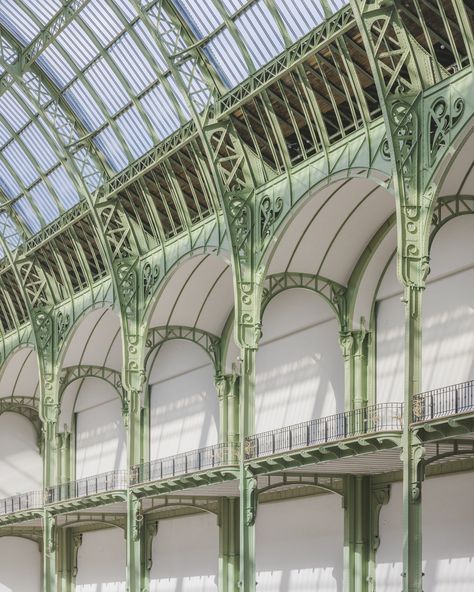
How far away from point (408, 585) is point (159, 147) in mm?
22131

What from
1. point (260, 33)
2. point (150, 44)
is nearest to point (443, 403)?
point (260, 33)

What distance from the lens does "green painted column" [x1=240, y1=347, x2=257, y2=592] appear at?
41.9 m

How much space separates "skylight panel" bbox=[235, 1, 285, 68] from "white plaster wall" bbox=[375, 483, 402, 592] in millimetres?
16059

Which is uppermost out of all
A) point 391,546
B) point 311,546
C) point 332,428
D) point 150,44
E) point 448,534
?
point 150,44

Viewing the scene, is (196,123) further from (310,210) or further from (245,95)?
(310,210)

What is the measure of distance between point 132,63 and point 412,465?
21.7 meters

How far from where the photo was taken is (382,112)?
1447 inches

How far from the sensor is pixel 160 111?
4838cm

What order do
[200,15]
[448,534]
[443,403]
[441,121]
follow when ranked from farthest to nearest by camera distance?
[200,15]
[448,534]
[443,403]
[441,121]

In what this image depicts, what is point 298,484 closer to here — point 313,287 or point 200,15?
point 313,287

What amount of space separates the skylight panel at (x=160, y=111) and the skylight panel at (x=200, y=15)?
3.81 metres

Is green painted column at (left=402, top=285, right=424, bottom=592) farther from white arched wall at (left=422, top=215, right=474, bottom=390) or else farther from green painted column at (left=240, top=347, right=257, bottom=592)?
green painted column at (left=240, top=347, right=257, bottom=592)

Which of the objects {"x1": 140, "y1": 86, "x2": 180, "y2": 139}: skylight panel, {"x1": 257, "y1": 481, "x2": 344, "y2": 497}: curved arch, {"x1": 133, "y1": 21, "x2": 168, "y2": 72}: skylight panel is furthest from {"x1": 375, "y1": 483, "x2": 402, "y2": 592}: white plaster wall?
{"x1": 133, "y1": 21, "x2": 168, "y2": 72}: skylight panel

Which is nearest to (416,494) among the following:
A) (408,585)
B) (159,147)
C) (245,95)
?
(408,585)
